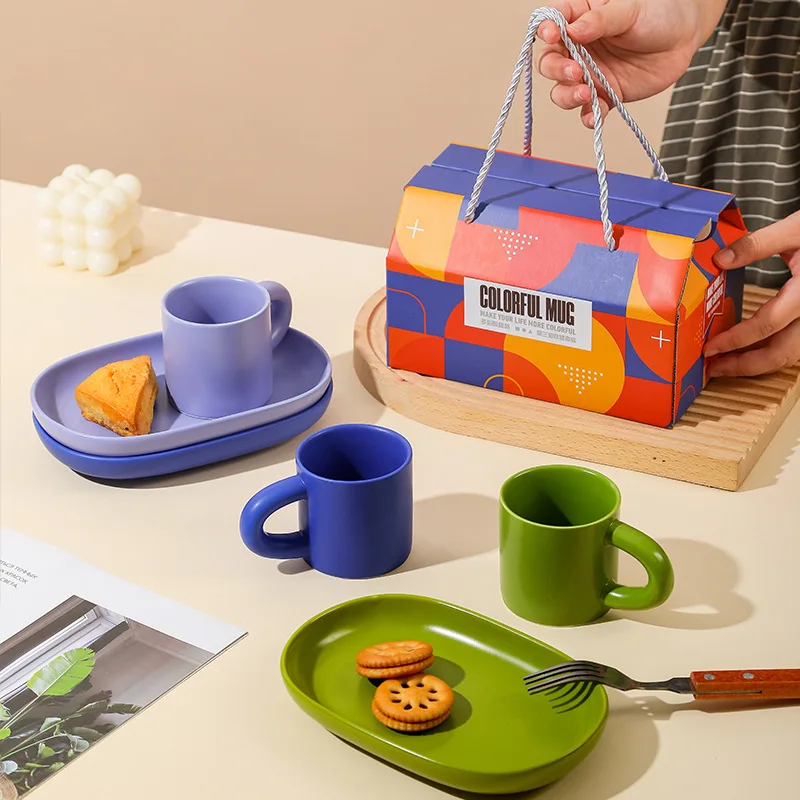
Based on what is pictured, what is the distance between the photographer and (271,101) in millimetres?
3070

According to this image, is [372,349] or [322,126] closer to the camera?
[372,349]

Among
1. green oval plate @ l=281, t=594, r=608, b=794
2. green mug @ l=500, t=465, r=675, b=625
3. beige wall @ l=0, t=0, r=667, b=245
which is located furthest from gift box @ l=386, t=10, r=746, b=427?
beige wall @ l=0, t=0, r=667, b=245

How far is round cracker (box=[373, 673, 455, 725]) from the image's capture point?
2.47 feet

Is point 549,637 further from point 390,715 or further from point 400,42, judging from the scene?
point 400,42

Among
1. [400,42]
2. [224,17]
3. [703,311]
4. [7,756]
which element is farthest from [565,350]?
[224,17]

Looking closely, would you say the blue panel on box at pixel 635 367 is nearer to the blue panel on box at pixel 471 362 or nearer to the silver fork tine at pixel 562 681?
the blue panel on box at pixel 471 362

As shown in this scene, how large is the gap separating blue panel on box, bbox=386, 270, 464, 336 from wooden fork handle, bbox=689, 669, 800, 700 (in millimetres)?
477

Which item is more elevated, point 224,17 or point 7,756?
point 224,17

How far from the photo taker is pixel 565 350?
3.59ft

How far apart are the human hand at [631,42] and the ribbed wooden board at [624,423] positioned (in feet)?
1.15

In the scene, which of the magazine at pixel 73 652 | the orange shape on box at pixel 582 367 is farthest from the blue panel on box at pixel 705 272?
the magazine at pixel 73 652

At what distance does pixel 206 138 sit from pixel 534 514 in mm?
2476

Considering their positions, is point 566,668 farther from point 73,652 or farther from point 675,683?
point 73,652

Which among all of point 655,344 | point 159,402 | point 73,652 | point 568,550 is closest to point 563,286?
point 655,344
